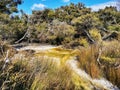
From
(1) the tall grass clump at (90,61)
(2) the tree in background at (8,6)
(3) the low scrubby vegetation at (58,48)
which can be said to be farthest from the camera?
(2) the tree in background at (8,6)

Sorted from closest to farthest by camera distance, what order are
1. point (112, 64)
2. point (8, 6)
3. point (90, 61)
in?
point (112, 64), point (90, 61), point (8, 6)

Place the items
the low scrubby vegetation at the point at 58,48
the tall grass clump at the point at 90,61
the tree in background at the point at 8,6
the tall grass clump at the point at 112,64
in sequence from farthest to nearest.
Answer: the tree in background at the point at 8,6
the tall grass clump at the point at 90,61
the tall grass clump at the point at 112,64
the low scrubby vegetation at the point at 58,48

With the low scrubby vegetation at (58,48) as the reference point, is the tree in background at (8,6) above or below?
above

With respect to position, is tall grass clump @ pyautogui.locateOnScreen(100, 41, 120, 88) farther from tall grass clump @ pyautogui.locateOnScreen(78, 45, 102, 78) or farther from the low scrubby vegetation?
tall grass clump @ pyautogui.locateOnScreen(78, 45, 102, 78)

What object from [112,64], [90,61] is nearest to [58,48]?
[90,61]

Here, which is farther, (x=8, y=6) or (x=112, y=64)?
(x=8, y=6)

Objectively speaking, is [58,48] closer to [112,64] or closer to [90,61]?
[90,61]

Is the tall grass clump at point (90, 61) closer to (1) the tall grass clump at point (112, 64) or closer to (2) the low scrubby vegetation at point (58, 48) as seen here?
(2) the low scrubby vegetation at point (58, 48)

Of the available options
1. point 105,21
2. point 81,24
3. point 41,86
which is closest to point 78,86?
point 41,86

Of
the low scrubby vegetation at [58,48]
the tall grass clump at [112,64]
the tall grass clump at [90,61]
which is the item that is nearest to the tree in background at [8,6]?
the low scrubby vegetation at [58,48]

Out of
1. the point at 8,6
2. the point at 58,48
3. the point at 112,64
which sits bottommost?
the point at 112,64

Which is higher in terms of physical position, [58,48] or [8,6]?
[8,6]

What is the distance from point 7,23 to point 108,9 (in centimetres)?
659

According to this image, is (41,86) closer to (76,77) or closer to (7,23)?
(76,77)
